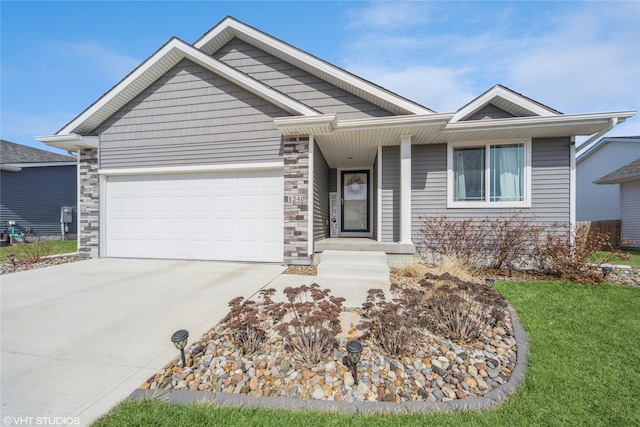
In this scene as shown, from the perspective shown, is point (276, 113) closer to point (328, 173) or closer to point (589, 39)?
point (328, 173)

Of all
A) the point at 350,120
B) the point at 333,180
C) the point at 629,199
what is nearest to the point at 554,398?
the point at 350,120

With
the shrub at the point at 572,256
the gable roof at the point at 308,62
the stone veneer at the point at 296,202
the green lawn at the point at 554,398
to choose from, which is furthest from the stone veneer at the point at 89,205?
the shrub at the point at 572,256

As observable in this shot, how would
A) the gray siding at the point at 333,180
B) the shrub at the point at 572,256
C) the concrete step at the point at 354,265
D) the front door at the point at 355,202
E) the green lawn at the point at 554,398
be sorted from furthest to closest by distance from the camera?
the gray siding at the point at 333,180 → the front door at the point at 355,202 → the concrete step at the point at 354,265 → the shrub at the point at 572,256 → the green lawn at the point at 554,398

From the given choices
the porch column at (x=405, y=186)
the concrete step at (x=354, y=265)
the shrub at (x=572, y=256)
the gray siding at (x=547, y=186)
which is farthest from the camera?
the gray siding at (x=547, y=186)

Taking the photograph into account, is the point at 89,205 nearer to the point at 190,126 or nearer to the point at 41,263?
the point at 41,263

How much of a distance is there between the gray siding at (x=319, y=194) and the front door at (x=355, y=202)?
92 cm

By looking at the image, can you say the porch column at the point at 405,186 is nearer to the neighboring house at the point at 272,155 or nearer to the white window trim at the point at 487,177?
the neighboring house at the point at 272,155

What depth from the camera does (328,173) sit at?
889 centimetres

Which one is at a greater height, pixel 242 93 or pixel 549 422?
pixel 242 93

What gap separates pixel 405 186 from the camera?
21.1 feet

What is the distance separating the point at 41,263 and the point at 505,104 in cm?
1256

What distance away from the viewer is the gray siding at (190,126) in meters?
6.53

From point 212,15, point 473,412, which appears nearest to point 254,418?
point 473,412

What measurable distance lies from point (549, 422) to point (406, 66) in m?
9.91
